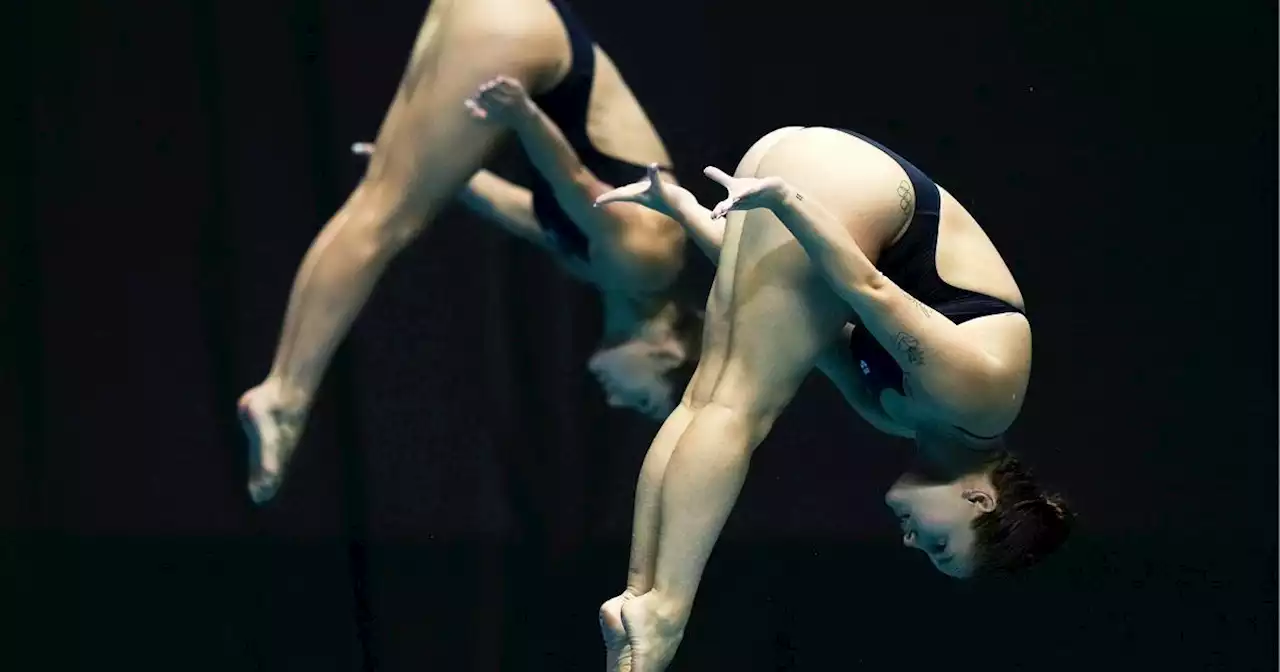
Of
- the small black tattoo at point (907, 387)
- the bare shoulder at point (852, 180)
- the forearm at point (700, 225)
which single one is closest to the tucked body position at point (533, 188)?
the forearm at point (700, 225)

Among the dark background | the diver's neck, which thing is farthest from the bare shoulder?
the dark background

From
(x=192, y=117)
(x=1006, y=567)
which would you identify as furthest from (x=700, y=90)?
(x=1006, y=567)

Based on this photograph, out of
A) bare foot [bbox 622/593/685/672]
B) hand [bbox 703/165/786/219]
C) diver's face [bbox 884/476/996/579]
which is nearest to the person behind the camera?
hand [bbox 703/165/786/219]

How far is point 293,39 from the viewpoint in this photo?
2.36 metres

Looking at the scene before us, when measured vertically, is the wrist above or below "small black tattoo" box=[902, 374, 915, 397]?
above

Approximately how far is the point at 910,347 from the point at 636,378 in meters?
0.69

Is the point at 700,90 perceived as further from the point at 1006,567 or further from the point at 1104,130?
the point at 1006,567

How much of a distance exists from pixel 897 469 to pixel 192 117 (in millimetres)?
1290

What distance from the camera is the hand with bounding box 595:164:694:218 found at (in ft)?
4.91

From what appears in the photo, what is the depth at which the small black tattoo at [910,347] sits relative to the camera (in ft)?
4.56

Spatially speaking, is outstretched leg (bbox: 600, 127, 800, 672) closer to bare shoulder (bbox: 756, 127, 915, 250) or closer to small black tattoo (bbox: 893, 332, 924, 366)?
bare shoulder (bbox: 756, 127, 915, 250)

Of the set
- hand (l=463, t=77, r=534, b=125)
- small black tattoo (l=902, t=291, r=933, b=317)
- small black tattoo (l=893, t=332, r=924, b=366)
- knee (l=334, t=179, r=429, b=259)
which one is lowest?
small black tattoo (l=893, t=332, r=924, b=366)

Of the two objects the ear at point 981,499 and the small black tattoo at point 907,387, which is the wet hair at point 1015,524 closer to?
the ear at point 981,499

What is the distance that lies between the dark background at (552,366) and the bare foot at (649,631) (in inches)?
26.8
